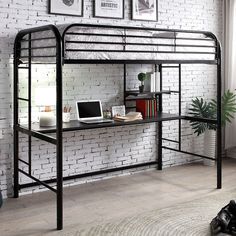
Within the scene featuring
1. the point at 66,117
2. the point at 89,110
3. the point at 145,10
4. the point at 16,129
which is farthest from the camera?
the point at 145,10

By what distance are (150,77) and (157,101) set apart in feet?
1.47

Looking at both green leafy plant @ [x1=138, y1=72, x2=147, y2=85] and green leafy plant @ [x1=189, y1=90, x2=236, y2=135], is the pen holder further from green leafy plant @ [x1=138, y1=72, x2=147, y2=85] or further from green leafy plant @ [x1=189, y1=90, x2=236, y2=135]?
green leafy plant @ [x1=189, y1=90, x2=236, y2=135]

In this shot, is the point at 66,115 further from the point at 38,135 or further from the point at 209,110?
the point at 209,110

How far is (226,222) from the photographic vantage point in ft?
10.7

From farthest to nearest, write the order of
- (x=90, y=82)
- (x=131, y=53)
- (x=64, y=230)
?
(x=90, y=82) → (x=131, y=53) → (x=64, y=230)

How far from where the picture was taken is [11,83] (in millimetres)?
4254

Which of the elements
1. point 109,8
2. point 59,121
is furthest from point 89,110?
point 109,8

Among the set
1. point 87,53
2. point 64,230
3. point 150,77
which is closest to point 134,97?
point 150,77

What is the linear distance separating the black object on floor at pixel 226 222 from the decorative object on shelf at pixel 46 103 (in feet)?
5.86

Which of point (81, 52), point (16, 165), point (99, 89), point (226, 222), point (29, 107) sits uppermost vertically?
point (81, 52)

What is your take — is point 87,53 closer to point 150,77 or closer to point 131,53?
point 131,53

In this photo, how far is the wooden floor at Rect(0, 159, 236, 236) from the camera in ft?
12.0

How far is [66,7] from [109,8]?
0.55 m

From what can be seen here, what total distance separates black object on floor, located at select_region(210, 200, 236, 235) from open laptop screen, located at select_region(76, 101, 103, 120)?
5.77ft
